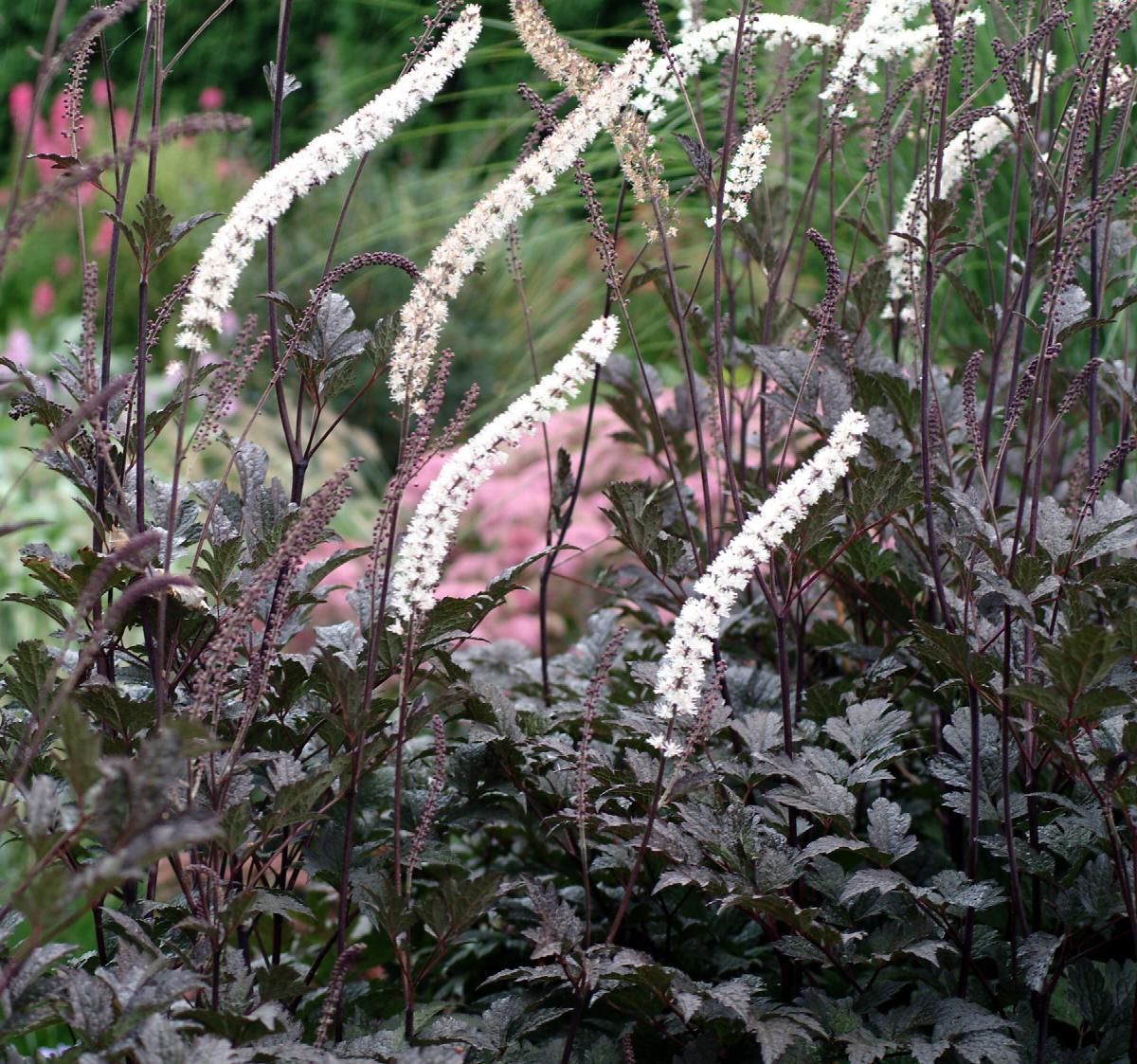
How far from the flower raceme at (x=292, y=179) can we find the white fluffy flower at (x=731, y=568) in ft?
1.58

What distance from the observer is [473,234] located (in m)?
1.19

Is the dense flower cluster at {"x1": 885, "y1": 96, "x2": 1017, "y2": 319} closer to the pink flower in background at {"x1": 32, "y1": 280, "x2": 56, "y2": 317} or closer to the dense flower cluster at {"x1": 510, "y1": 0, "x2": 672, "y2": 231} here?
the dense flower cluster at {"x1": 510, "y1": 0, "x2": 672, "y2": 231}

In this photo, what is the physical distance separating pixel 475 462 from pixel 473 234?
0.23 meters

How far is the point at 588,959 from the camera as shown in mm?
1209

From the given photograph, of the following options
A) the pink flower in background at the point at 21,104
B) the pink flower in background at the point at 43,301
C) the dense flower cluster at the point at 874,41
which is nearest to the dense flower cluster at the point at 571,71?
the dense flower cluster at the point at 874,41

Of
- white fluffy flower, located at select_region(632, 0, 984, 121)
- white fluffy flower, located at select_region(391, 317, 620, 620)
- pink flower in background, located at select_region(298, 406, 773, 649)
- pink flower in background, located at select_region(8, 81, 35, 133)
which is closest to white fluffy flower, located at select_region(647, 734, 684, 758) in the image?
white fluffy flower, located at select_region(391, 317, 620, 620)

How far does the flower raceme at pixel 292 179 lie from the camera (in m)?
1.12

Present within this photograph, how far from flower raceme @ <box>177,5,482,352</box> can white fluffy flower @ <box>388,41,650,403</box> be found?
12 cm

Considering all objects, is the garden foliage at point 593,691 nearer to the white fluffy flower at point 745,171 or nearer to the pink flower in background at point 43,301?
the white fluffy flower at point 745,171

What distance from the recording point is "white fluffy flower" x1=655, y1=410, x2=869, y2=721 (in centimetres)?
112

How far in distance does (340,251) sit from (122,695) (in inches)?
179

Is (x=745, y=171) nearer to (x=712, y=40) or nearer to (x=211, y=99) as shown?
(x=712, y=40)

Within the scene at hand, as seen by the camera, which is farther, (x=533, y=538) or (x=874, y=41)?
(x=533, y=538)

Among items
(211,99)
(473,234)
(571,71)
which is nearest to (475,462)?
(473,234)
